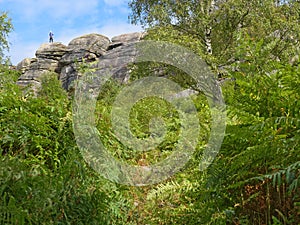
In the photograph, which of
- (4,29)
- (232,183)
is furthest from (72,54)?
(232,183)

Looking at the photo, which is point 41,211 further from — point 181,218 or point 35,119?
point 35,119

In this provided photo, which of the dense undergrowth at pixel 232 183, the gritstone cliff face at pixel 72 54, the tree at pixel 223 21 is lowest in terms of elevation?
the dense undergrowth at pixel 232 183

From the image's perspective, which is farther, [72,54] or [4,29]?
[72,54]

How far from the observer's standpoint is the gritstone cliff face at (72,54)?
83.2 feet

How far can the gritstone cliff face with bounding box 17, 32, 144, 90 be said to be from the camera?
25355mm

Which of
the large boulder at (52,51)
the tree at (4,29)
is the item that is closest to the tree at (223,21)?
the tree at (4,29)

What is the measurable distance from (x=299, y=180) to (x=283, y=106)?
0.49m

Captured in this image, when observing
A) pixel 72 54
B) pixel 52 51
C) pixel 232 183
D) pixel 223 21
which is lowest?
pixel 232 183

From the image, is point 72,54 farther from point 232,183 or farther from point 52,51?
point 232,183

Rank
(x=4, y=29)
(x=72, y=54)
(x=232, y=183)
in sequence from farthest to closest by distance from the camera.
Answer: (x=72, y=54), (x=4, y=29), (x=232, y=183)

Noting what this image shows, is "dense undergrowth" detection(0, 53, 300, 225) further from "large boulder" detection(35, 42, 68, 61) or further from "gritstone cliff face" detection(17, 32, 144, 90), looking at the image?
"large boulder" detection(35, 42, 68, 61)

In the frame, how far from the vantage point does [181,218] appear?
2.26m

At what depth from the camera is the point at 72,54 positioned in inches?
1054

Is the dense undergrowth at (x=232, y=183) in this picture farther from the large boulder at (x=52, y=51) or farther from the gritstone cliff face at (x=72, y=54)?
the large boulder at (x=52, y=51)
